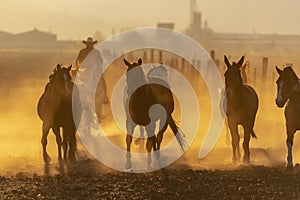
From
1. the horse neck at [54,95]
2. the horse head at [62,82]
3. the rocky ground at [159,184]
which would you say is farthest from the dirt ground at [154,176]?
the horse head at [62,82]

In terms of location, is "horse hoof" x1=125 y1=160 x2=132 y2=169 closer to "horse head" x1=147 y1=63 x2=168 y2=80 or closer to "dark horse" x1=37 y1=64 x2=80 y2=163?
"dark horse" x1=37 y1=64 x2=80 y2=163

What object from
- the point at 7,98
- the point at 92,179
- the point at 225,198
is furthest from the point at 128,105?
the point at 7,98

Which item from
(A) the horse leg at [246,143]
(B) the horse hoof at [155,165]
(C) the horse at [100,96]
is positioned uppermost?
(C) the horse at [100,96]

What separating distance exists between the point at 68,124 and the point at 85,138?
2.42 metres

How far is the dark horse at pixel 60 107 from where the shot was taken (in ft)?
40.3

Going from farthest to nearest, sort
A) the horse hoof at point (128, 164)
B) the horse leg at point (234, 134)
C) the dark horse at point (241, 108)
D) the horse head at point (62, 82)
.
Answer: the horse leg at point (234, 134) < the dark horse at point (241, 108) < the horse head at point (62, 82) < the horse hoof at point (128, 164)

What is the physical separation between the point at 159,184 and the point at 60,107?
3.35m

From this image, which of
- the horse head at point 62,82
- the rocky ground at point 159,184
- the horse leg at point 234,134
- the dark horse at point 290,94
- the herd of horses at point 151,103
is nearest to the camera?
the rocky ground at point 159,184

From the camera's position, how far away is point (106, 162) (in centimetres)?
1274

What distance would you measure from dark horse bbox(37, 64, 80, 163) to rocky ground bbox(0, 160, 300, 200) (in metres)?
1.13

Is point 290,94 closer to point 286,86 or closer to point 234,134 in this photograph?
point 286,86

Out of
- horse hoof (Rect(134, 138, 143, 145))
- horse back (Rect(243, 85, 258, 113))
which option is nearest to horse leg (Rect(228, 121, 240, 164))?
horse back (Rect(243, 85, 258, 113))

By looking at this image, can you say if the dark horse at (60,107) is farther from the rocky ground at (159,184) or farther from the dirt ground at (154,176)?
the rocky ground at (159,184)

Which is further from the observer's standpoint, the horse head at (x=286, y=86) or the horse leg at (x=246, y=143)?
the horse leg at (x=246, y=143)
